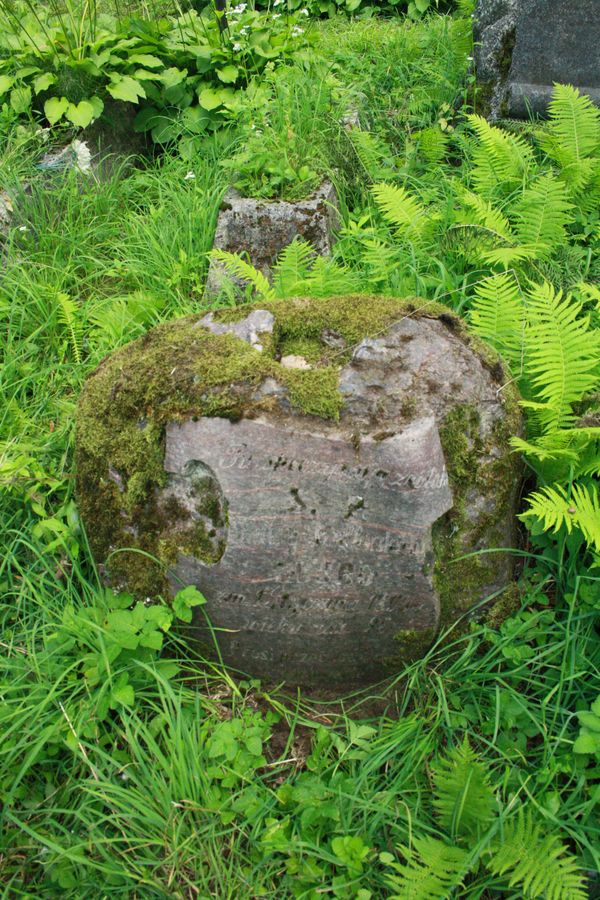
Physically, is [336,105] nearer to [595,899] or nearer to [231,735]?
[231,735]

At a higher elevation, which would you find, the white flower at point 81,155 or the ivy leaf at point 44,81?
the ivy leaf at point 44,81

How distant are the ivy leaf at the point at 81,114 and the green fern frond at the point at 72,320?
159 centimetres

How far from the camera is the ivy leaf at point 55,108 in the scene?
15.6 ft

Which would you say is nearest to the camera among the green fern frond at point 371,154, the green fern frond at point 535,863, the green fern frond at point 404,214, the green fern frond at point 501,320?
the green fern frond at point 535,863

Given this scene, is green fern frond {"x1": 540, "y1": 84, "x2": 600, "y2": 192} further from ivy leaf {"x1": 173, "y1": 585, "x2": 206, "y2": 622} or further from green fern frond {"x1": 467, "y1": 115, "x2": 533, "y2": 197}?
ivy leaf {"x1": 173, "y1": 585, "x2": 206, "y2": 622}

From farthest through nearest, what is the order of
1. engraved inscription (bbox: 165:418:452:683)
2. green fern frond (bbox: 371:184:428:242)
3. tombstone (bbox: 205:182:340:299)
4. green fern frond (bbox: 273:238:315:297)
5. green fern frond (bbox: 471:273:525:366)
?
tombstone (bbox: 205:182:340:299) → green fern frond (bbox: 371:184:428:242) → green fern frond (bbox: 273:238:315:297) → green fern frond (bbox: 471:273:525:366) → engraved inscription (bbox: 165:418:452:683)

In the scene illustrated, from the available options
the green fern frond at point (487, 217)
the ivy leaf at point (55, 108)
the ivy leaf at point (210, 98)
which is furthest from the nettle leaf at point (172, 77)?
the green fern frond at point (487, 217)

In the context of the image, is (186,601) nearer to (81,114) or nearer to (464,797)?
(464,797)

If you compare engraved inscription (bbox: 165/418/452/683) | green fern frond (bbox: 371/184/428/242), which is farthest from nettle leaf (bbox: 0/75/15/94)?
engraved inscription (bbox: 165/418/452/683)

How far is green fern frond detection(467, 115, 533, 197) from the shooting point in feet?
12.9

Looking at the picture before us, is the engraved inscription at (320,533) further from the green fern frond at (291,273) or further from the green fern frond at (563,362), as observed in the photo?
the green fern frond at (291,273)

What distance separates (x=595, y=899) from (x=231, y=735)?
116 cm

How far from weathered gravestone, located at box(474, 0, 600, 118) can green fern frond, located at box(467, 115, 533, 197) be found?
0.74 m

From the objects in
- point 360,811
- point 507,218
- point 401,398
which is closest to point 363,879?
point 360,811
